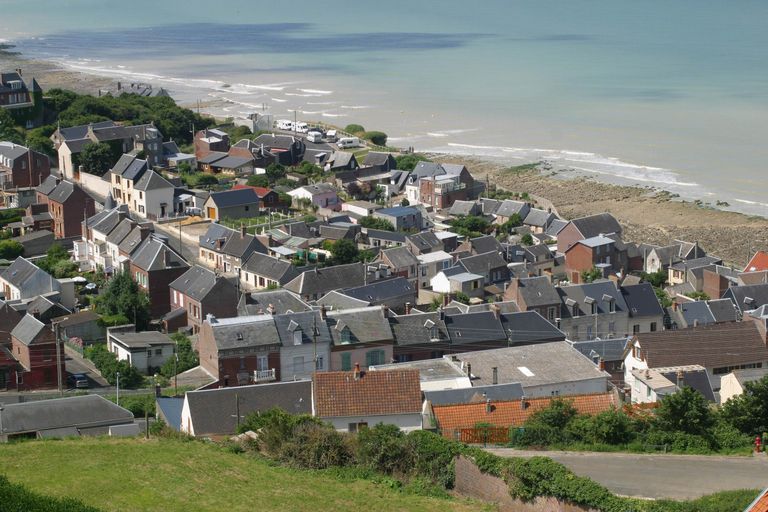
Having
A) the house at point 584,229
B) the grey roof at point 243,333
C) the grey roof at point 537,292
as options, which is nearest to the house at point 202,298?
the grey roof at point 243,333

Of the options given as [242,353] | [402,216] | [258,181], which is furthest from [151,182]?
[242,353]

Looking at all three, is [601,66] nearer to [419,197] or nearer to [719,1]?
[419,197]

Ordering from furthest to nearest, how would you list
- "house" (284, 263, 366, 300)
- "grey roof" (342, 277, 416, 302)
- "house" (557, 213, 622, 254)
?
"house" (557, 213, 622, 254) → "house" (284, 263, 366, 300) → "grey roof" (342, 277, 416, 302)

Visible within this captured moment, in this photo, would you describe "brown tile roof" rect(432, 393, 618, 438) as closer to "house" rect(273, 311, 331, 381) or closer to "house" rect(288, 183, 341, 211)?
"house" rect(273, 311, 331, 381)

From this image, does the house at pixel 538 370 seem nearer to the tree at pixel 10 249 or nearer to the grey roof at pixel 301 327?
the grey roof at pixel 301 327

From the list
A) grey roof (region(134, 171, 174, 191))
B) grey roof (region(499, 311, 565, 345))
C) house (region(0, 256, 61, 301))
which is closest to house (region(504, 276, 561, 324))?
grey roof (region(499, 311, 565, 345))
